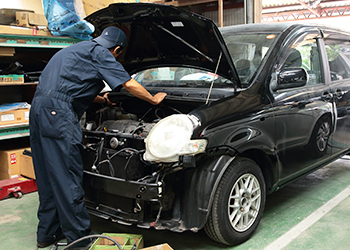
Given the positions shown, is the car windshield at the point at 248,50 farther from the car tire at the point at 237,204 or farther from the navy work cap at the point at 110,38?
the navy work cap at the point at 110,38

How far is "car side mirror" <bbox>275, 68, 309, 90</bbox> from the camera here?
2604 mm

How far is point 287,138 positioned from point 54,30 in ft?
9.93

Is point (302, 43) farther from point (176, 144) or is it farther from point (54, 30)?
point (54, 30)

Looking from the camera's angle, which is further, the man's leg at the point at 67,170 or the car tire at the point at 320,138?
the car tire at the point at 320,138

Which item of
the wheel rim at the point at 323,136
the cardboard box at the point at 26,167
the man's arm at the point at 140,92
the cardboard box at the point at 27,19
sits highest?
the cardboard box at the point at 27,19

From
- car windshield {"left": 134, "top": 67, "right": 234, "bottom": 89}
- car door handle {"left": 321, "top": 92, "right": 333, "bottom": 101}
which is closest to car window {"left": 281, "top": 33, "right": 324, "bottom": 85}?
car door handle {"left": 321, "top": 92, "right": 333, "bottom": 101}

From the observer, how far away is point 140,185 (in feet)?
6.92

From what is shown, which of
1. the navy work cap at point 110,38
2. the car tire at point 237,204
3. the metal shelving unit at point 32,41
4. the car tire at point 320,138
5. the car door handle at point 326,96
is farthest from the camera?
the metal shelving unit at point 32,41

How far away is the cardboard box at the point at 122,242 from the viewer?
Result: 2.28 meters

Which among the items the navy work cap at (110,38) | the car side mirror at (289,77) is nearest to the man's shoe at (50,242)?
the navy work cap at (110,38)

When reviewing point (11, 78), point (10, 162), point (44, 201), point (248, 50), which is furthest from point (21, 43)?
point (248, 50)

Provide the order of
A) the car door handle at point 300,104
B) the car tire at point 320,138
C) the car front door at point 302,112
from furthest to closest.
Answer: the car tire at point 320,138 → the car door handle at point 300,104 → the car front door at point 302,112

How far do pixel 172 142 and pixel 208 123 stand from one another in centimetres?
27

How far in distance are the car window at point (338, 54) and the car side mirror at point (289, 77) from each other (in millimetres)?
971
